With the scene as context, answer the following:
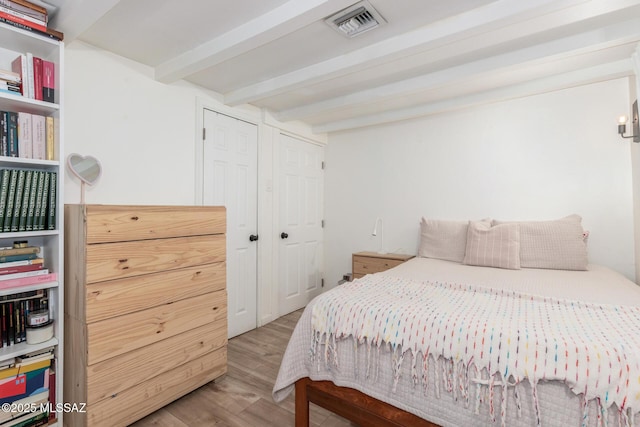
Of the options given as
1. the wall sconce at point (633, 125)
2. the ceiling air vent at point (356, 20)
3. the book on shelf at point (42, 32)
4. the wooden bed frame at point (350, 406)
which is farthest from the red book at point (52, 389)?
the wall sconce at point (633, 125)

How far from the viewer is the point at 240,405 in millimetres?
1866

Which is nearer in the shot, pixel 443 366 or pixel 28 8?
pixel 443 366

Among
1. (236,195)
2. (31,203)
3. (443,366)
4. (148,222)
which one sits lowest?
(443,366)

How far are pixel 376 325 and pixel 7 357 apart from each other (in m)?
1.72

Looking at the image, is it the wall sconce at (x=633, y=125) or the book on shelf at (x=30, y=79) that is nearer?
the book on shelf at (x=30, y=79)

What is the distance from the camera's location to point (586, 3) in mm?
1516

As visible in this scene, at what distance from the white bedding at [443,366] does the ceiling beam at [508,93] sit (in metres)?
1.48

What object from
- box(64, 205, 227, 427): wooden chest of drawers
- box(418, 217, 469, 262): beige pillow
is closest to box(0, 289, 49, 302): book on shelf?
box(64, 205, 227, 427): wooden chest of drawers

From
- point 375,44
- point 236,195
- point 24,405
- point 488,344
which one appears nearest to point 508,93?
point 375,44

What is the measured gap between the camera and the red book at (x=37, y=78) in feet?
5.17

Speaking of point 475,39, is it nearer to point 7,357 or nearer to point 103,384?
point 103,384

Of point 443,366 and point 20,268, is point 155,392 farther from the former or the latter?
point 443,366

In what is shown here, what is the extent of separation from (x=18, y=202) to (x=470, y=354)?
85.3 inches

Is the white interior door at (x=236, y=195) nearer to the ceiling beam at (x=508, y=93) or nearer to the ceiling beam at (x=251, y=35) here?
the ceiling beam at (x=251, y=35)
